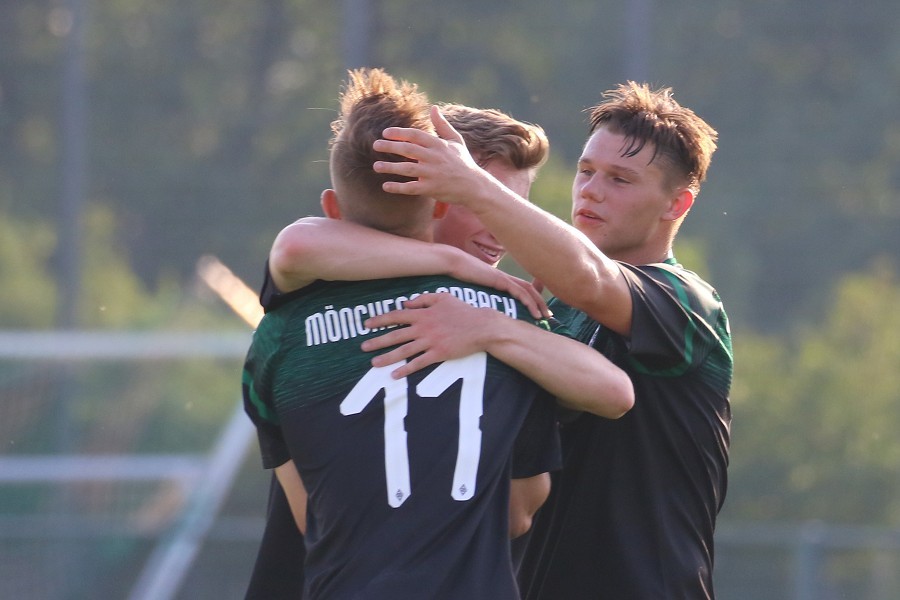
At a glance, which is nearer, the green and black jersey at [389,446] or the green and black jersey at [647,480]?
the green and black jersey at [389,446]

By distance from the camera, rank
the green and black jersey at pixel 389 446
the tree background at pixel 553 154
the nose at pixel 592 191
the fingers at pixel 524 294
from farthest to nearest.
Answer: the tree background at pixel 553 154 < the nose at pixel 592 191 < the fingers at pixel 524 294 < the green and black jersey at pixel 389 446

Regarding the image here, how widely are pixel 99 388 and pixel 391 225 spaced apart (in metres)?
6.70

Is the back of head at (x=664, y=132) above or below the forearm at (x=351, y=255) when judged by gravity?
above

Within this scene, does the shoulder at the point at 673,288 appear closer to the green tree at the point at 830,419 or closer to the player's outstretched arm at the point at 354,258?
the player's outstretched arm at the point at 354,258

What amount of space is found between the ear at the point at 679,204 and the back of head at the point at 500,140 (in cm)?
35

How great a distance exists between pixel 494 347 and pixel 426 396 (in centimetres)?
15

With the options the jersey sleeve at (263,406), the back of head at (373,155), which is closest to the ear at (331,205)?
the back of head at (373,155)

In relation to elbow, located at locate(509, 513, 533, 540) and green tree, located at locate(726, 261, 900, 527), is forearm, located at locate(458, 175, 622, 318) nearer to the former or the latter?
elbow, located at locate(509, 513, 533, 540)

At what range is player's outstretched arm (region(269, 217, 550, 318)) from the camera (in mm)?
2188

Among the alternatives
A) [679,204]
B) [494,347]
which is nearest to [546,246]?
[494,347]

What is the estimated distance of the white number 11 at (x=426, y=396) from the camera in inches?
82.4

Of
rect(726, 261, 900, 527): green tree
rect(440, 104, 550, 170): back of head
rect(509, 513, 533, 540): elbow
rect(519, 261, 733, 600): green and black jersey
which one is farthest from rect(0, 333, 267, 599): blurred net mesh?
rect(509, 513, 533, 540): elbow

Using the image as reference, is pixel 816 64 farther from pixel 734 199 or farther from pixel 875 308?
pixel 875 308

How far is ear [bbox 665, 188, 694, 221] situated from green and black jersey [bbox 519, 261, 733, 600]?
17 cm
